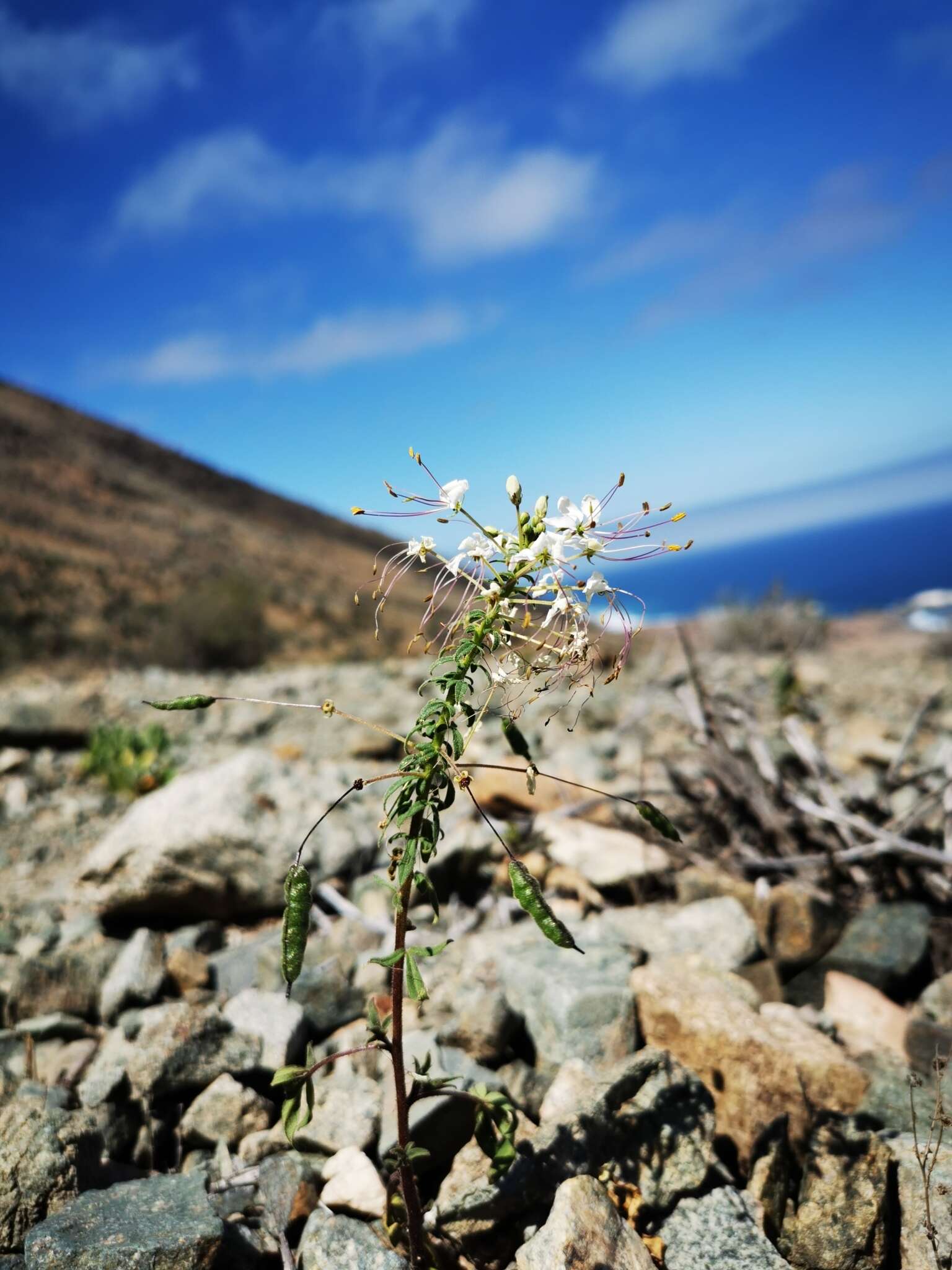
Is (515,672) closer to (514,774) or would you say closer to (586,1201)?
(586,1201)

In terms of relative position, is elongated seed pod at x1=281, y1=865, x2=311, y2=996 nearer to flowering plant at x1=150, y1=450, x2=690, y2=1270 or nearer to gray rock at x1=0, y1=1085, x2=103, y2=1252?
flowering plant at x1=150, y1=450, x2=690, y2=1270

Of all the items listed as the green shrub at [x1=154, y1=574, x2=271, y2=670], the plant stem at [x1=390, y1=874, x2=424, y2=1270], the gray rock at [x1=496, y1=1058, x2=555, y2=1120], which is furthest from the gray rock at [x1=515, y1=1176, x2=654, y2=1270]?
the green shrub at [x1=154, y1=574, x2=271, y2=670]

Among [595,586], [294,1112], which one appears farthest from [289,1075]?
[595,586]

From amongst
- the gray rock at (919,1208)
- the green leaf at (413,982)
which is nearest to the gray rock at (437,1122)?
the green leaf at (413,982)

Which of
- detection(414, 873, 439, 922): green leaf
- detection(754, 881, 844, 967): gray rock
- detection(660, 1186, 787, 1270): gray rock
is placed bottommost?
detection(660, 1186, 787, 1270): gray rock

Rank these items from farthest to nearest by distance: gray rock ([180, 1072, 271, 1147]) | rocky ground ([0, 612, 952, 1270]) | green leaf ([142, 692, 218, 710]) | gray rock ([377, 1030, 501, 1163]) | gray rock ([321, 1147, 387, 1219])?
1. gray rock ([180, 1072, 271, 1147])
2. gray rock ([377, 1030, 501, 1163])
3. gray rock ([321, 1147, 387, 1219])
4. rocky ground ([0, 612, 952, 1270])
5. green leaf ([142, 692, 218, 710])

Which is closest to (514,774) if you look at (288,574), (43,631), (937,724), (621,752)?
(621,752)
